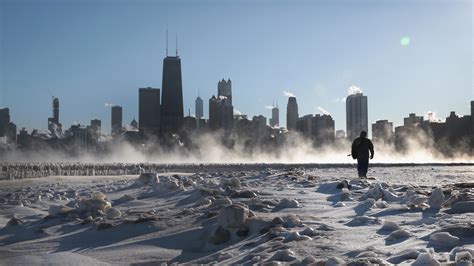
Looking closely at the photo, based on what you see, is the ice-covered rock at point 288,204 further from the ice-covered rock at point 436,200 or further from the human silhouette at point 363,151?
the human silhouette at point 363,151

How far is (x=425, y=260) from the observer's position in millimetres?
3949

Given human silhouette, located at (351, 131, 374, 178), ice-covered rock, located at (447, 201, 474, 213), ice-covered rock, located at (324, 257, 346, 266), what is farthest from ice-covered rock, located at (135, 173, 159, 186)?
ice-covered rock, located at (324, 257, 346, 266)

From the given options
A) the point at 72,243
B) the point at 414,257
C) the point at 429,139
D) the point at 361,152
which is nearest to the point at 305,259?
the point at 414,257

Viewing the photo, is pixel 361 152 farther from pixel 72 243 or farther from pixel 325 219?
pixel 72 243

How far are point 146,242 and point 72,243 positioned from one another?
1.20 meters

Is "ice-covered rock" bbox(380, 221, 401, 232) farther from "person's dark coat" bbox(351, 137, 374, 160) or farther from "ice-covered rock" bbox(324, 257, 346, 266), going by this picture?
"person's dark coat" bbox(351, 137, 374, 160)

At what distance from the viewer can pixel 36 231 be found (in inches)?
313

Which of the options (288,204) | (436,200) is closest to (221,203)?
(288,204)

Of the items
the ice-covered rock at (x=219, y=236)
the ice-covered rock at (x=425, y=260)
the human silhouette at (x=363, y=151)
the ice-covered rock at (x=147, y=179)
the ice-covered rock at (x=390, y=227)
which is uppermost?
the human silhouette at (x=363, y=151)

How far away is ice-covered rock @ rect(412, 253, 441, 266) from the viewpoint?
3910 mm

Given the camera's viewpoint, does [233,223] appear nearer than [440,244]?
No

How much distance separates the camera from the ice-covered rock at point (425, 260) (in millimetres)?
3910

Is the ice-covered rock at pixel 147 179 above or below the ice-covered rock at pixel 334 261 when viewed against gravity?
above

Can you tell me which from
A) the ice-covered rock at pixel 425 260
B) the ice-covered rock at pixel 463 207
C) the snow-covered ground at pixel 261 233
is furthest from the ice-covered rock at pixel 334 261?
the ice-covered rock at pixel 463 207
